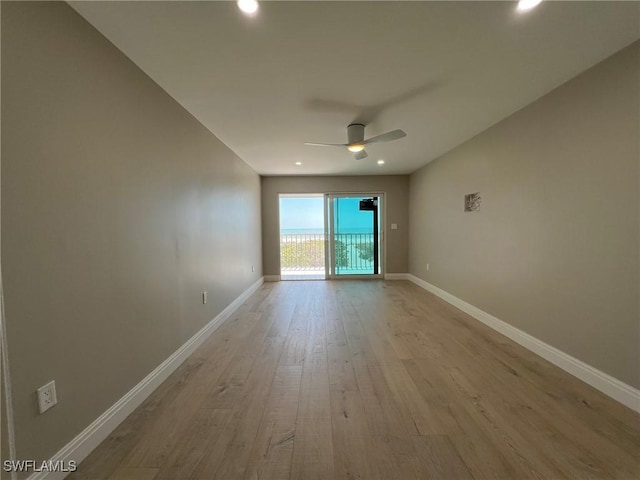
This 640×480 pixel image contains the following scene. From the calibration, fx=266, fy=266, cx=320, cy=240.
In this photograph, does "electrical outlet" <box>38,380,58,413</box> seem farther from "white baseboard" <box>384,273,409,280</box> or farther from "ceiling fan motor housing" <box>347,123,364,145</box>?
"white baseboard" <box>384,273,409,280</box>

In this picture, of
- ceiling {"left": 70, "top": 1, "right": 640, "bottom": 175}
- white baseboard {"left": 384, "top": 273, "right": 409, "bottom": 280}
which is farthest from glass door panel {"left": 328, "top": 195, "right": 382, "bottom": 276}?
ceiling {"left": 70, "top": 1, "right": 640, "bottom": 175}

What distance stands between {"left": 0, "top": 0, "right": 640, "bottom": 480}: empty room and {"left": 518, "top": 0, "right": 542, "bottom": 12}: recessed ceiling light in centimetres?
4

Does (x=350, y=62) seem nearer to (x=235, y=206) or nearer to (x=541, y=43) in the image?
(x=541, y=43)

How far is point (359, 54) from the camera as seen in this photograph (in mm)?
1703

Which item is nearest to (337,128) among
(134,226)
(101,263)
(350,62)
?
(350,62)

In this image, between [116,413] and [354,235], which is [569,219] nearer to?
[116,413]

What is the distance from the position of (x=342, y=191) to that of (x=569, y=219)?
4.02 metres

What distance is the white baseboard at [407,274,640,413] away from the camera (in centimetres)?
165

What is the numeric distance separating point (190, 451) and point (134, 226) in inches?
52.4

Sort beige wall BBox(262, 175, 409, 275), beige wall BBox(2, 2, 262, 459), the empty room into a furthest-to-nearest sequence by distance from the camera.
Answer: beige wall BBox(262, 175, 409, 275) < the empty room < beige wall BBox(2, 2, 262, 459)

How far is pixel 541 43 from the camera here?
5.34ft

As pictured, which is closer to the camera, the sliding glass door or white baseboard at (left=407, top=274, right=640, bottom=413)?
white baseboard at (left=407, top=274, right=640, bottom=413)

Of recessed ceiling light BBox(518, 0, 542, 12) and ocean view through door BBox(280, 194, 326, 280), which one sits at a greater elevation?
recessed ceiling light BBox(518, 0, 542, 12)

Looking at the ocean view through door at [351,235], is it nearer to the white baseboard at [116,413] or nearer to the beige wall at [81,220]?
the white baseboard at [116,413]
